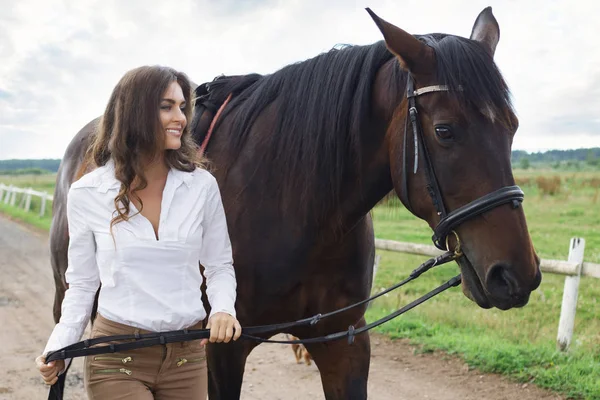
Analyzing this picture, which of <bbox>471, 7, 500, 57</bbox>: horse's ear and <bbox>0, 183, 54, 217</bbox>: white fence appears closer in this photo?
<bbox>471, 7, 500, 57</bbox>: horse's ear

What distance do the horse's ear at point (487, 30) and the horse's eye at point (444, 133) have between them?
0.59 meters

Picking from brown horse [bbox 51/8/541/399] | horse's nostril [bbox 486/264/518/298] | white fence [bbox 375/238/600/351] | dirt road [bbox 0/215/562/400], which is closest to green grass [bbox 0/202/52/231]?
dirt road [bbox 0/215/562/400]

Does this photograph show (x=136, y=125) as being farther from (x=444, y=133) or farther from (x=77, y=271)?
(x=444, y=133)

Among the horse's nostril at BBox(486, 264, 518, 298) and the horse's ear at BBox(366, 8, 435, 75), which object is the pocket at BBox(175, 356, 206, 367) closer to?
the horse's nostril at BBox(486, 264, 518, 298)

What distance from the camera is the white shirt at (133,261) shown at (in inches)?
75.8

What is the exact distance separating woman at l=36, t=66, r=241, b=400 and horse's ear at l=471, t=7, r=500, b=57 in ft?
4.56

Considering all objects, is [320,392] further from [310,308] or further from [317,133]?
[317,133]

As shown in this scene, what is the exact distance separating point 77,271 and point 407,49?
1461 millimetres

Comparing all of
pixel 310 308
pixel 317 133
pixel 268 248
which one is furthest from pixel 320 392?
pixel 317 133

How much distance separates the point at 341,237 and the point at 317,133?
504 mm

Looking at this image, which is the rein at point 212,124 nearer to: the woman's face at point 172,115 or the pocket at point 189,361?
the woman's face at point 172,115

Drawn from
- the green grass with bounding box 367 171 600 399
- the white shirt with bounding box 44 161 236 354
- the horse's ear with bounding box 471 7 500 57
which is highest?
the horse's ear with bounding box 471 7 500 57

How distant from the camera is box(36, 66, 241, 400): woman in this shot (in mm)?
1932

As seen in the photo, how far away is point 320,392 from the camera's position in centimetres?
462
